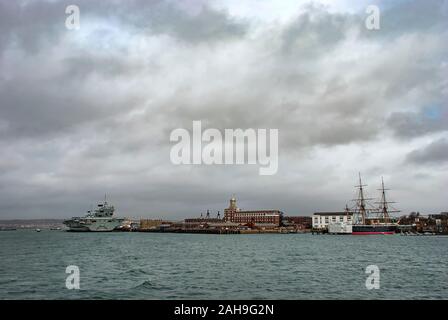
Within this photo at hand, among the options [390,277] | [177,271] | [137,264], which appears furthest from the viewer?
[137,264]

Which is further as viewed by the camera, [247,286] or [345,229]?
[345,229]
